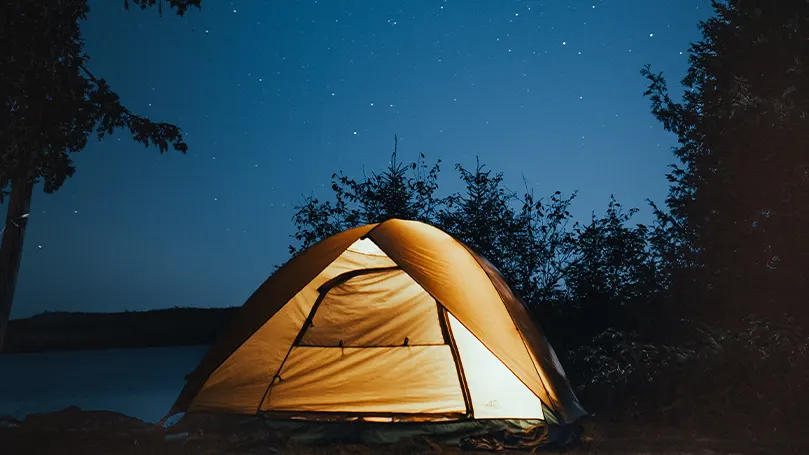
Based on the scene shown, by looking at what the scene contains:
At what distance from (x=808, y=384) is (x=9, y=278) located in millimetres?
9956

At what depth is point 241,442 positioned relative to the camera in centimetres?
536

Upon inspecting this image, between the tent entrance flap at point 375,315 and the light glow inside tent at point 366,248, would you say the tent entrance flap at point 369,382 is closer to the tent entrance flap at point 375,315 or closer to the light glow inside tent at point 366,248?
the tent entrance flap at point 375,315

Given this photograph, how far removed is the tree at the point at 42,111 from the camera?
28.3 feet

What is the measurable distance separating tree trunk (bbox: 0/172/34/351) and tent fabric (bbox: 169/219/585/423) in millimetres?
5486

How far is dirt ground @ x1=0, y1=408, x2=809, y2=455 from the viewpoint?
16.8ft

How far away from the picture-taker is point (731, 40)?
1094 cm

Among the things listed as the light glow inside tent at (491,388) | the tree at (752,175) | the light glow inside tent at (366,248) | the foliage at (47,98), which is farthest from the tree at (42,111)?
the tree at (752,175)

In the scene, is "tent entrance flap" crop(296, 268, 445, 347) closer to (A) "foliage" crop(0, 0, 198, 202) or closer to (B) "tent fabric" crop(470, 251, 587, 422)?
(B) "tent fabric" crop(470, 251, 587, 422)

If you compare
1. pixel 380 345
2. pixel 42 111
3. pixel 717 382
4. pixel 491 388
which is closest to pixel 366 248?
pixel 380 345

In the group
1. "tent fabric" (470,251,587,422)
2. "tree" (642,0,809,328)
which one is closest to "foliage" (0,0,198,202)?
"tent fabric" (470,251,587,422)

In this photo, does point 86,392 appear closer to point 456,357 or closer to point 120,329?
point 120,329

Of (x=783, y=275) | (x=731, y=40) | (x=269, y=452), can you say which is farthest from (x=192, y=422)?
(x=731, y=40)

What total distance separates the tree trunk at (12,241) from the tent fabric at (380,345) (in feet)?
18.0

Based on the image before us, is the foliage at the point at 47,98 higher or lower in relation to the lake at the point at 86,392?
higher
